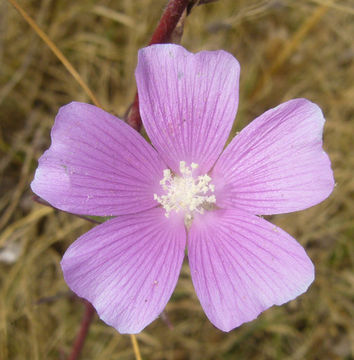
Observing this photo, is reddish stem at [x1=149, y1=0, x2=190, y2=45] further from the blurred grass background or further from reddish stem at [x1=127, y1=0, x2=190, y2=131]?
the blurred grass background

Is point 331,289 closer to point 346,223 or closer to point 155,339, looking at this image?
point 346,223

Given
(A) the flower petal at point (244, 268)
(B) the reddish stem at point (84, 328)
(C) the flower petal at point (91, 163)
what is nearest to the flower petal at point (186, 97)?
(C) the flower petal at point (91, 163)

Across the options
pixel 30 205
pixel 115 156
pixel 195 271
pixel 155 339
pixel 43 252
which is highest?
pixel 115 156

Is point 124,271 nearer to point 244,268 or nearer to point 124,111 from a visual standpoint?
point 244,268

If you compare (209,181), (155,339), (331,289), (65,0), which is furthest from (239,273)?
(65,0)

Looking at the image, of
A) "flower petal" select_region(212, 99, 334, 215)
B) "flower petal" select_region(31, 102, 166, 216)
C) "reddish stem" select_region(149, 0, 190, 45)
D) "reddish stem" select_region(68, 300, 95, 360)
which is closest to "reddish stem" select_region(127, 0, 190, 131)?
"reddish stem" select_region(149, 0, 190, 45)

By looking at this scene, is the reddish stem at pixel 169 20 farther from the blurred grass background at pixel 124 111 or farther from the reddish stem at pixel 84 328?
the blurred grass background at pixel 124 111
